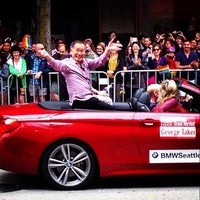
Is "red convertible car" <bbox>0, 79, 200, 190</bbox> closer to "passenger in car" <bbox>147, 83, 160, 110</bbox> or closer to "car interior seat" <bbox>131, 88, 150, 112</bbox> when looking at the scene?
"car interior seat" <bbox>131, 88, 150, 112</bbox>

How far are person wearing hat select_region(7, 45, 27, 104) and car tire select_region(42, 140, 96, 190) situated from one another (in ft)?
13.5

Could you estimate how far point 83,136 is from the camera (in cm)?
669

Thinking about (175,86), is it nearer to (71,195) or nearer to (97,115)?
(97,115)

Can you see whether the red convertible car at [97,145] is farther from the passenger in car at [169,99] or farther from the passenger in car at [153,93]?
the passenger in car at [153,93]

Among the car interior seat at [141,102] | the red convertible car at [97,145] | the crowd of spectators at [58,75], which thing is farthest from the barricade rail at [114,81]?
the red convertible car at [97,145]

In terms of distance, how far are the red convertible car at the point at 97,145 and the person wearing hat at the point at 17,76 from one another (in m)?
3.87

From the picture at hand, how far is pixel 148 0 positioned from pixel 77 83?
1068 centimetres

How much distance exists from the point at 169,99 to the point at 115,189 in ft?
4.36

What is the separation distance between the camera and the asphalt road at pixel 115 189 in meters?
6.53

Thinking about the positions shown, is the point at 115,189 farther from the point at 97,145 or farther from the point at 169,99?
the point at 169,99

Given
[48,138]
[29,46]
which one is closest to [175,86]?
[48,138]

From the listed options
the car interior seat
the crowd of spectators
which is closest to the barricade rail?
the crowd of spectators

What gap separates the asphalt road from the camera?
653cm

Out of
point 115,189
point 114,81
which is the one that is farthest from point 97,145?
point 114,81
